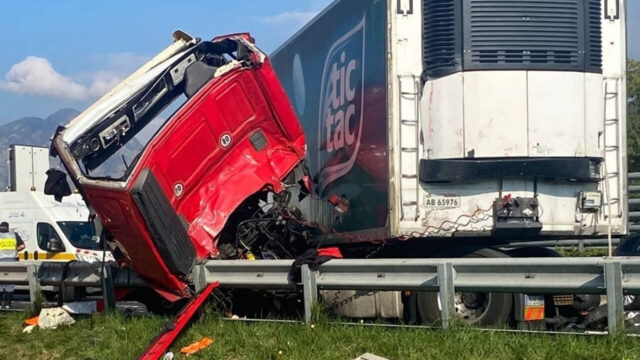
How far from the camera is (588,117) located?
7.47m

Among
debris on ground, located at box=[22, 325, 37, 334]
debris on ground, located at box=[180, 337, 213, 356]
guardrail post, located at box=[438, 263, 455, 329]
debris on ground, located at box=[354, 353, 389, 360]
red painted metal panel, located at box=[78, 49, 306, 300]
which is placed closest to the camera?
debris on ground, located at box=[354, 353, 389, 360]

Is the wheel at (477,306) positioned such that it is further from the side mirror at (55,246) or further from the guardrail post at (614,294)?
the side mirror at (55,246)

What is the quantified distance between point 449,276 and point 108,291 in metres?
4.01

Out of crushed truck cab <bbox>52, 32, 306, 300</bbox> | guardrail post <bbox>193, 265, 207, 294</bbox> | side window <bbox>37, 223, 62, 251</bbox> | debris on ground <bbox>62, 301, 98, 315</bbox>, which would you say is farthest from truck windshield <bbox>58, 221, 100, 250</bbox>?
guardrail post <bbox>193, 265, 207, 294</bbox>

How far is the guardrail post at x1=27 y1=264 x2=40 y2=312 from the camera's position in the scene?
9055mm

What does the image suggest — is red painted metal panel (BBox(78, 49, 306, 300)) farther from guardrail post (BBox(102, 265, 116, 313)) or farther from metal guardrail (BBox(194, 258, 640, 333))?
guardrail post (BBox(102, 265, 116, 313))

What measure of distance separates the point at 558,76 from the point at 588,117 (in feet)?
1.63

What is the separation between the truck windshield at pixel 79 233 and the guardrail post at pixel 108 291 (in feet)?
23.2

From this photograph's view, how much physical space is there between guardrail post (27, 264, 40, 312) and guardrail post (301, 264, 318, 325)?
3.62 metres

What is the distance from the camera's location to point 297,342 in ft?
21.5

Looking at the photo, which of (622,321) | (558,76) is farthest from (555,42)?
(622,321)

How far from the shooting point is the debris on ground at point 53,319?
8273mm

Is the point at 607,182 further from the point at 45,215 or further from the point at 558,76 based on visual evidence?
the point at 45,215

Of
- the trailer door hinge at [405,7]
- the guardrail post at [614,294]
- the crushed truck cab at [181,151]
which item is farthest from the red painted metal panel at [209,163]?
the guardrail post at [614,294]
